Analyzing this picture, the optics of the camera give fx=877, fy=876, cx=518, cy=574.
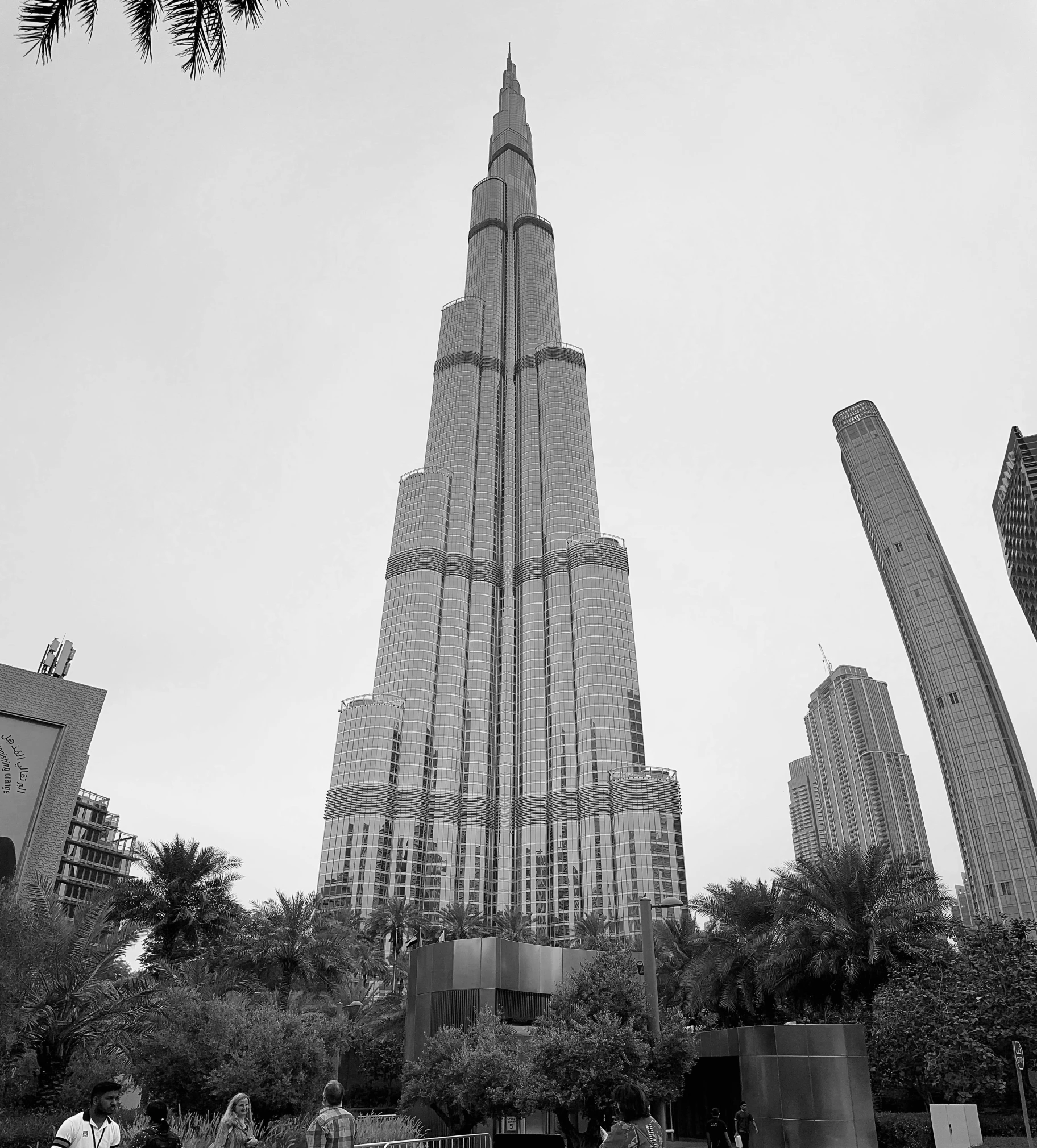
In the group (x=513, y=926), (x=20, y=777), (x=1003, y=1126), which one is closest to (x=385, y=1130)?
(x=1003, y=1126)

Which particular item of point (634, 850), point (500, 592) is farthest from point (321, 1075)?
point (500, 592)

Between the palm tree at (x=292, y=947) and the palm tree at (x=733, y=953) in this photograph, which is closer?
the palm tree at (x=733, y=953)

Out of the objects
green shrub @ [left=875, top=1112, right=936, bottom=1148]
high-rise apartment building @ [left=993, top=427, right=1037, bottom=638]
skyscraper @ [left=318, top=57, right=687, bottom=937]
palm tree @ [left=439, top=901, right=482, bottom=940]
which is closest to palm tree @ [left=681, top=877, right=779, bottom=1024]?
green shrub @ [left=875, top=1112, right=936, bottom=1148]

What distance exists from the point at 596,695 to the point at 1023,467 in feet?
260

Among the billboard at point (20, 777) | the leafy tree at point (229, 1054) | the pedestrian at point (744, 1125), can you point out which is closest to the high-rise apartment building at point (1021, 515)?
the pedestrian at point (744, 1125)

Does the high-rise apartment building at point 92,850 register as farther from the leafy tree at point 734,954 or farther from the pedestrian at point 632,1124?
the pedestrian at point 632,1124

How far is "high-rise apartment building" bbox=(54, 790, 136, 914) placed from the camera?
4798 inches

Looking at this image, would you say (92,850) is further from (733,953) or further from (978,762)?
(978,762)

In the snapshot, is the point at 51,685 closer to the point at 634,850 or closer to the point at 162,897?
the point at 162,897

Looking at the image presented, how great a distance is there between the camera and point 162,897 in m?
40.2

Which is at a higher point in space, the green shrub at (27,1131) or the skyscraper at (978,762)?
the skyscraper at (978,762)

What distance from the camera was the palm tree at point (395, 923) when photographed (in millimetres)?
73375

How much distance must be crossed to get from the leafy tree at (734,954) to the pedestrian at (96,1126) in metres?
31.6

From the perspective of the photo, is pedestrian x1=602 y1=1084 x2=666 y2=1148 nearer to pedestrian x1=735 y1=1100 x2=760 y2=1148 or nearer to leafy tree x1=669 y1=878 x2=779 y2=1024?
pedestrian x1=735 y1=1100 x2=760 y2=1148
